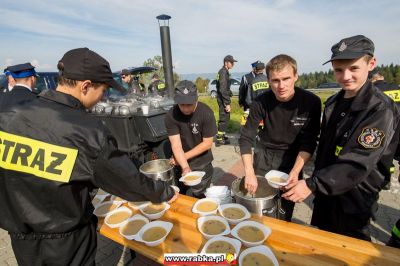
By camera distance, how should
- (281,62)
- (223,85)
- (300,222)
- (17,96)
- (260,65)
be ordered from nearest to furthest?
(281,62) → (300,222) → (17,96) → (260,65) → (223,85)

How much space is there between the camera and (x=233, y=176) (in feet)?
17.4

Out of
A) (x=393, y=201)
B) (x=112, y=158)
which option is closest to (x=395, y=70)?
(x=393, y=201)

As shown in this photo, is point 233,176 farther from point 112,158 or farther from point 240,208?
point 112,158

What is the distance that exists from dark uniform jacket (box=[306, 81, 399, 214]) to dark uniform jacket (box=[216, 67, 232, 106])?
5.64 metres

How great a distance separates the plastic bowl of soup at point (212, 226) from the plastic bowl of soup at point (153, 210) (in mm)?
363

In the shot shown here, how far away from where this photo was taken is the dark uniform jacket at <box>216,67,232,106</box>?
7230 mm

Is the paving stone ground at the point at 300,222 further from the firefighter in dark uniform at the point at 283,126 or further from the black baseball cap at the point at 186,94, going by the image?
the black baseball cap at the point at 186,94

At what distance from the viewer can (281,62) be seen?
6.81 feet

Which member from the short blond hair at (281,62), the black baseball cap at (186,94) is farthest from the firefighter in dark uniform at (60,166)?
the short blond hair at (281,62)

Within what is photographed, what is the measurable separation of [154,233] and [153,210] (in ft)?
1.05

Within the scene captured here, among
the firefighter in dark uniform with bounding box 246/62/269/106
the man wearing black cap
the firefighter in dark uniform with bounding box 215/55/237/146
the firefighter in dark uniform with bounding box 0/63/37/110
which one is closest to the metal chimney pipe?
→ the firefighter in dark uniform with bounding box 215/55/237/146

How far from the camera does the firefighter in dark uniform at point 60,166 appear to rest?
1.35 meters

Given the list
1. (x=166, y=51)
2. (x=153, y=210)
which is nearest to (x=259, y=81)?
(x=166, y=51)

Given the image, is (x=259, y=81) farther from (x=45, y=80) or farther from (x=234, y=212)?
(x=45, y=80)
